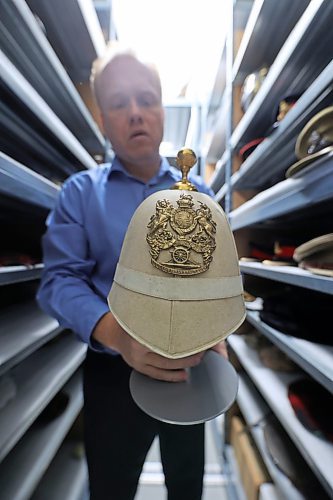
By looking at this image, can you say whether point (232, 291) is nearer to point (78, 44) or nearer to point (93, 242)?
point (93, 242)

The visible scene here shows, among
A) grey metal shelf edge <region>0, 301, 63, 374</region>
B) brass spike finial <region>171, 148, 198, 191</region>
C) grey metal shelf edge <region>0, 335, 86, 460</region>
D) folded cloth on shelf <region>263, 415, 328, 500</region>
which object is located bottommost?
folded cloth on shelf <region>263, 415, 328, 500</region>

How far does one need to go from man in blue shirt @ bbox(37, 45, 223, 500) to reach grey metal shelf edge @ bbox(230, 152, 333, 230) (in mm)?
221

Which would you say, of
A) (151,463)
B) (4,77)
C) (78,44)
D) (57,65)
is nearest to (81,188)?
(4,77)

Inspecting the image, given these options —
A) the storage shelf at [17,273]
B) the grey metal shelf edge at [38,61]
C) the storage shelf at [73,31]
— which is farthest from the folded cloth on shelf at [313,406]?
the storage shelf at [73,31]

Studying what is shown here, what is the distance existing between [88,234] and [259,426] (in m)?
0.95

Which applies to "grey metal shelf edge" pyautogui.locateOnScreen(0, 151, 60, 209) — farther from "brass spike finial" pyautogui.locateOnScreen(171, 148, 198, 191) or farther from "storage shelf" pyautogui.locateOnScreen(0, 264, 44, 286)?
"brass spike finial" pyautogui.locateOnScreen(171, 148, 198, 191)

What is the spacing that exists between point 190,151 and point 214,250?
5.8 inches

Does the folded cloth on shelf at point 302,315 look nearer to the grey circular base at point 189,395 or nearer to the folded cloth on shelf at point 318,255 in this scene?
the folded cloth on shelf at point 318,255

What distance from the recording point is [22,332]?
2.59ft

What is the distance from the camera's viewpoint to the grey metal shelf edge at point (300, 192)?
0.52 metres

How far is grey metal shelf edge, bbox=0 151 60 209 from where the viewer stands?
1.94 feet

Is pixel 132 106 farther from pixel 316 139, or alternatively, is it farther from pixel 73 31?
pixel 73 31

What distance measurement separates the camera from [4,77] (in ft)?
1.89

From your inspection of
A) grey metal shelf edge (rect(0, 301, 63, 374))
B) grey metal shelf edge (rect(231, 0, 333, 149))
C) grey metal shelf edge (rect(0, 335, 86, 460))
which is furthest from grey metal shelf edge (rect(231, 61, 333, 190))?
grey metal shelf edge (rect(0, 335, 86, 460))
